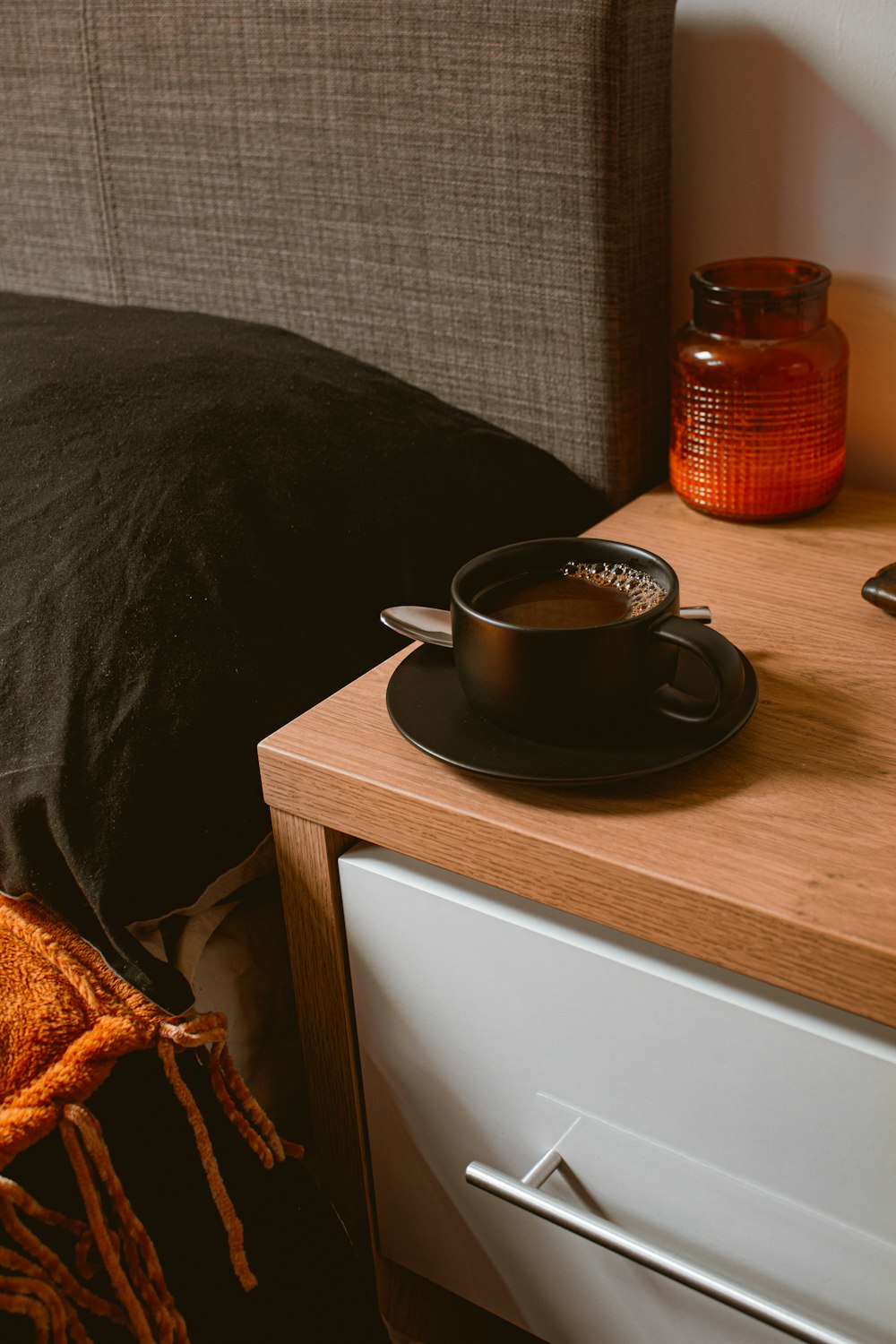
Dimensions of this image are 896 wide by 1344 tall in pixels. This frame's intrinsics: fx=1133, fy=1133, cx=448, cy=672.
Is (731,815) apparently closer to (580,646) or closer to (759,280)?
(580,646)

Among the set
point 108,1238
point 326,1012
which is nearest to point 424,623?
point 326,1012

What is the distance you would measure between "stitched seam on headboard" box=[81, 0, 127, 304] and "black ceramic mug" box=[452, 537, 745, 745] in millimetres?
647

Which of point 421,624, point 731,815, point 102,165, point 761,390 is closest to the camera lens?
point 731,815

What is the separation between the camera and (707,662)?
1.60ft

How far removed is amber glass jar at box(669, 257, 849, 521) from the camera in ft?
2.31

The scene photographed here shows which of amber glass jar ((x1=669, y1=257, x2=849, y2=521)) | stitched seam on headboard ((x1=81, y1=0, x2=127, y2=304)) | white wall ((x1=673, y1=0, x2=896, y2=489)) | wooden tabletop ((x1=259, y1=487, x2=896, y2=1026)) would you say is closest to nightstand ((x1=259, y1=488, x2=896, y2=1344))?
wooden tabletop ((x1=259, y1=487, x2=896, y2=1026))

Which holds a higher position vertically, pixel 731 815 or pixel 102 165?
pixel 102 165

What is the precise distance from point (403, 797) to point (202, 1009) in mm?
193

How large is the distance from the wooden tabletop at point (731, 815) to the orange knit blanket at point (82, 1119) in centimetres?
13

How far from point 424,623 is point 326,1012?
0.21 metres

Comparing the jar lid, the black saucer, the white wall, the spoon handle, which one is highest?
the white wall

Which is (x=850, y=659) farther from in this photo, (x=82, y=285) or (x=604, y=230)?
(x=82, y=285)

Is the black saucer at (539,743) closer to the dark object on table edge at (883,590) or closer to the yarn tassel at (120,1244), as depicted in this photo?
the dark object on table edge at (883,590)

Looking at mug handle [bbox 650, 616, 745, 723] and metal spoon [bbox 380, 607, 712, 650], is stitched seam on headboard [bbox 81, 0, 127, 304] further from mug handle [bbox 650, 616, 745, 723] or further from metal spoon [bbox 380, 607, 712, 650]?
mug handle [bbox 650, 616, 745, 723]
